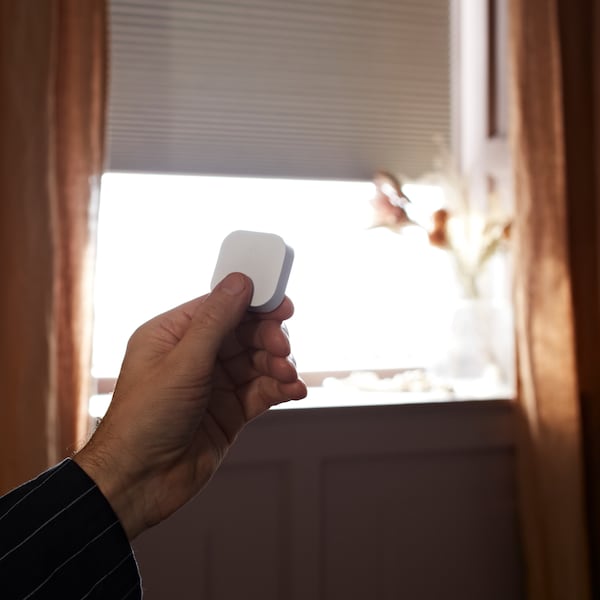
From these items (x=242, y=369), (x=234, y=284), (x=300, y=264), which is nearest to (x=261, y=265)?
(x=234, y=284)

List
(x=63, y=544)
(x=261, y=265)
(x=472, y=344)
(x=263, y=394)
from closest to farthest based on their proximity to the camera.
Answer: (x=63, y=544) < (x=261, y=265) < (x=263, y=394) < (x=472, y=344)

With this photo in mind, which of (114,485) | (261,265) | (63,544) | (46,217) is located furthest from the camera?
(46,217)

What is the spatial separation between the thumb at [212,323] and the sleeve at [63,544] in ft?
→ 0.62

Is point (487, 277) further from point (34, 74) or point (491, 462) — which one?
point (34, 74)

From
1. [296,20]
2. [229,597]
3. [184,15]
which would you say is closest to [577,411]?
[229,597]

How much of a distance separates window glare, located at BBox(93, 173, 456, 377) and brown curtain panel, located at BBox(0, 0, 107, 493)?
32 centimetres

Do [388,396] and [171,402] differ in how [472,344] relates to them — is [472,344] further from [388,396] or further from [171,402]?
[171,402]

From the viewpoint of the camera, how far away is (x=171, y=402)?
0.84 metres

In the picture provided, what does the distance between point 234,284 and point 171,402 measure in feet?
0.56

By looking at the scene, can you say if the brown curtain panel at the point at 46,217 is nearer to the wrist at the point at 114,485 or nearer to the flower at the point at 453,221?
the wrist at the point at 114,485

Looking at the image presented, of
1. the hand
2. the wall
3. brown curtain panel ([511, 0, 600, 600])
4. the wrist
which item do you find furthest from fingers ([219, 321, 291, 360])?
brown curtain panel ([511, 0, 600, 600])

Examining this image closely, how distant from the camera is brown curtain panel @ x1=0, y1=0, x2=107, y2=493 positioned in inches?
56.9

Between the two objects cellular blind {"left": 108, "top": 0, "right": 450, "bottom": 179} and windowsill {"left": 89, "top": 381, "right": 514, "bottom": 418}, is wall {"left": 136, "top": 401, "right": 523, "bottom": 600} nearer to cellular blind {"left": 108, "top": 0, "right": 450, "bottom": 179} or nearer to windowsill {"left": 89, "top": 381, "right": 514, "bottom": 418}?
windowsill {"left": 89, "top": 381, "right": 514, "bottom": 418}

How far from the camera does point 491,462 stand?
1897 mm
